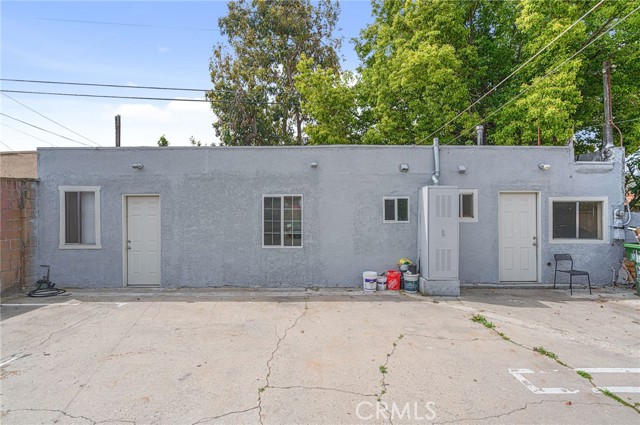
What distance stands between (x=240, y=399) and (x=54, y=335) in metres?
3.80

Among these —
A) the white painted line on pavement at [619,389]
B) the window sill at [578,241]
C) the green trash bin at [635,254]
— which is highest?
the window sill at [578,241]

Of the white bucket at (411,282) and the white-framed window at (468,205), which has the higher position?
the white-framed window at (468,205)

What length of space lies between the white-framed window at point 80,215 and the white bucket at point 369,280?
6747 millimetres

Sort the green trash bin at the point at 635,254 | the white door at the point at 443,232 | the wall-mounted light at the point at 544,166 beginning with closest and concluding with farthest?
1. the white door at the point at 443,232
2. the green trash bin at the point at 635,254
3. the wall-mounted light at the point at 544,166

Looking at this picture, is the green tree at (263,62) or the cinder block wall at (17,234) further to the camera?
the green tree at (263,62)

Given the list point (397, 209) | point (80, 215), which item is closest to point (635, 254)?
point (397, 209)

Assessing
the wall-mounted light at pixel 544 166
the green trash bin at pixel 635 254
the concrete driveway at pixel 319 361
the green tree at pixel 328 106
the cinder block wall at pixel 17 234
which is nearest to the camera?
the concrete driveway at pixel 319 361

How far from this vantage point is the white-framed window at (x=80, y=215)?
331 inches

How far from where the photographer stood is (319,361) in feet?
14.3

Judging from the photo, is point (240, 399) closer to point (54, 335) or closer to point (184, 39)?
point (54, 335)

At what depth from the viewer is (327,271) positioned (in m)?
8.38

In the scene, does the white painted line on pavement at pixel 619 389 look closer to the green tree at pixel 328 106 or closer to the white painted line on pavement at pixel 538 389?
the white painted line on pavement at pixel 538 389

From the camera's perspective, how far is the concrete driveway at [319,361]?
10.7 feet

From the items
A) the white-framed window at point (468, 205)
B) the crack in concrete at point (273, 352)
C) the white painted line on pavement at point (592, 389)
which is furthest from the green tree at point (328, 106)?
the white painted line on pavement at point (592, 389)
